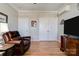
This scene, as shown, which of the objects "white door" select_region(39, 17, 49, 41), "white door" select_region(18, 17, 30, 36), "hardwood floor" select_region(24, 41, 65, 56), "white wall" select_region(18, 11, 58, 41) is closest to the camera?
"hardwood floor" select_region(24, 41, 65, 56)

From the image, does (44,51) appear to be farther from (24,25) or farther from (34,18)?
(34,18)

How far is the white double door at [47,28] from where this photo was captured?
6.70 m

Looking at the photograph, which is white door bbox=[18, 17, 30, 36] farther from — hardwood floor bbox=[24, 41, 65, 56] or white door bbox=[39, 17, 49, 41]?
white door bbox=[39, 17, 49, 41]

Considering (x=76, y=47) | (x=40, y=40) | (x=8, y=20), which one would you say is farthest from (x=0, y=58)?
(x=40, y=40)

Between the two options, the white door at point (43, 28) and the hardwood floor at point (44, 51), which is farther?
the white door at point (43, 28)

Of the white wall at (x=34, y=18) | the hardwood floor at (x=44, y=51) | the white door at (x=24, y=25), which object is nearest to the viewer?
the hardwood floor at (x=44, y=51)

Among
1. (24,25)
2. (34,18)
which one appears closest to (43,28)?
(34,18)

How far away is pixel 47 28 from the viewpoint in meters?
6.93

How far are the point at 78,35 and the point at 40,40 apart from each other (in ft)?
10.9

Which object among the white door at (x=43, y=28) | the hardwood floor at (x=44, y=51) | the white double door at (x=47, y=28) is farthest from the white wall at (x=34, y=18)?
the hardwood floor at (x=44, y=51)

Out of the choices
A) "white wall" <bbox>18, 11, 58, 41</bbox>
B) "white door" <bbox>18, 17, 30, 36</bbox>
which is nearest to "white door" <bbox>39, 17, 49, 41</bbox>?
"white wall" <bbox>18, 11, 58, 41</bbox>

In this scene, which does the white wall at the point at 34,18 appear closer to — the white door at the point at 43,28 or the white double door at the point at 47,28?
the white double door at the point at 47,28

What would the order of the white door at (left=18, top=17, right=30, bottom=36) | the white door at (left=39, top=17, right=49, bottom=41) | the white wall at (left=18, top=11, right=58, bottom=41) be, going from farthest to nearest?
1. the white door at (left=39, top=17, right=49, bottom=41)
2. the white wall at (left=18, top=11, right=58, bottom=41)
3. the white door at (left=18, top=17, right=30, bottom=36)

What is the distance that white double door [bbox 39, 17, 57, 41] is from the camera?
22.0ft
